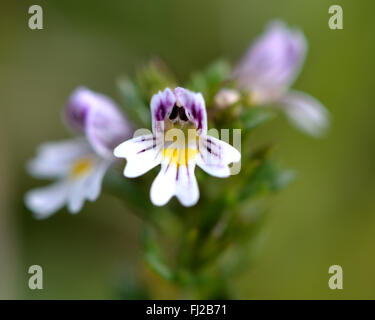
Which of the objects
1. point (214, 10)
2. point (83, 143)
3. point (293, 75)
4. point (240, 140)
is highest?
point (214, 10)

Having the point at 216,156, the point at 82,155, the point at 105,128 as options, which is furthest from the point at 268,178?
the point at 82,155

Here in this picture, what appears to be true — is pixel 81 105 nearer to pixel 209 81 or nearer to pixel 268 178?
pixel 209 81

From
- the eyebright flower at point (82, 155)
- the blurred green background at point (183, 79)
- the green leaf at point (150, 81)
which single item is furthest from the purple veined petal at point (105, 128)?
the blurred green background at point (183, 79)

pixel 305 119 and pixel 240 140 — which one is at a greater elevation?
pixel 305 119

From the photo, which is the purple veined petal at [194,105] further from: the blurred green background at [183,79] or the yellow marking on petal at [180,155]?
the blurred green background at [183,79]

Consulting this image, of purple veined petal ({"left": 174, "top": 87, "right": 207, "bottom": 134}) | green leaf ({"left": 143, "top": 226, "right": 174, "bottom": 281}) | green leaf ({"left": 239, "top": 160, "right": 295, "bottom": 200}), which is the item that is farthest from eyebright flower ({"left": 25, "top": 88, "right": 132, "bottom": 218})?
green leaf ({"left": 239, "top": 160, "right": 295, "bottom": 200})
